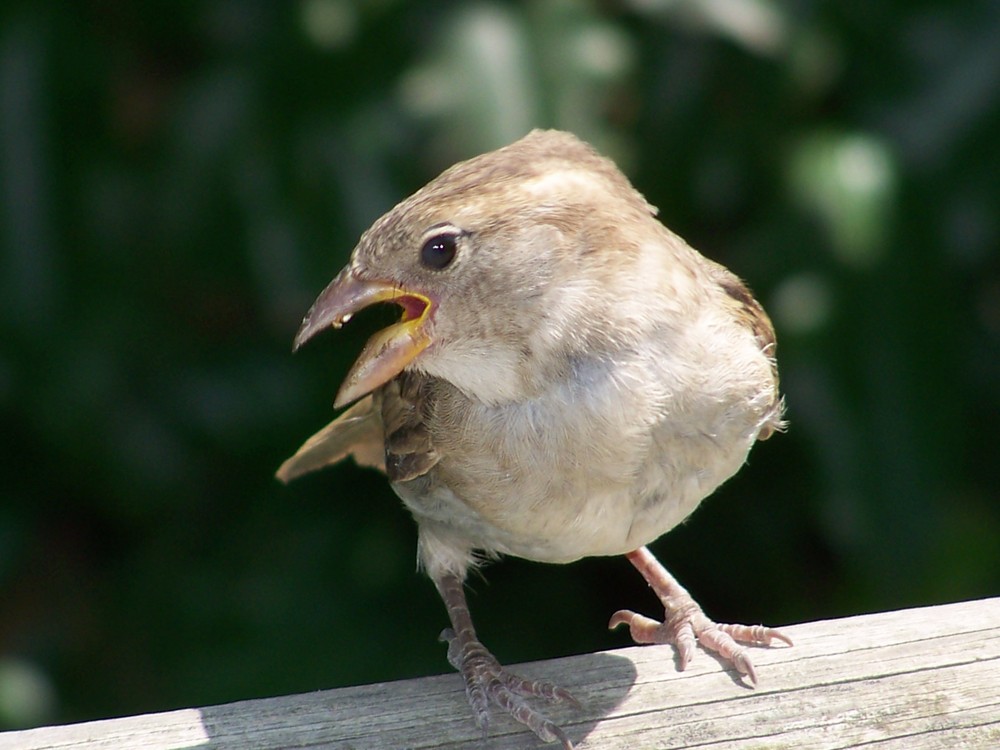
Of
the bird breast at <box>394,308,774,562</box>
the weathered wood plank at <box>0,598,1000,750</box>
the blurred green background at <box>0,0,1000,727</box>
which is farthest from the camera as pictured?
the blurred green background at <box>0,0,1000,727</box>

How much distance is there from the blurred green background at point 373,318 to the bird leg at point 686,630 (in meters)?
0.77

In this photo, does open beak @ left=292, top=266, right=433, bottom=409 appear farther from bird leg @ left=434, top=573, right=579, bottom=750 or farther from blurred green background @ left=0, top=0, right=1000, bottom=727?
blurred green background @ left=0, top=0, right=1000, bottom=727

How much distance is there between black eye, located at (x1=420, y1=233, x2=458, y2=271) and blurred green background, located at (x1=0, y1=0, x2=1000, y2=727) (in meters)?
1.38

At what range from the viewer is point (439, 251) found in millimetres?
2809

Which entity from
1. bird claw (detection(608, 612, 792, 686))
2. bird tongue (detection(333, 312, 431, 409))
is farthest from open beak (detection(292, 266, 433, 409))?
bird claw (detection(608, 612, 792, 686))

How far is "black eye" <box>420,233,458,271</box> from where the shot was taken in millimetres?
2791

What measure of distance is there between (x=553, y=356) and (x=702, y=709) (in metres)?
0.75

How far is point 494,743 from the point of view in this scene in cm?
274

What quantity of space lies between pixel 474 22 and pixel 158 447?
1741 millimetres

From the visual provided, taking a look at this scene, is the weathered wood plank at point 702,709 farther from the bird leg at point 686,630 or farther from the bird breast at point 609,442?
the bird breast at point 609,442

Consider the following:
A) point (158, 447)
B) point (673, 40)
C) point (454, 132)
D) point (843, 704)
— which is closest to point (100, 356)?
point (158, 447)

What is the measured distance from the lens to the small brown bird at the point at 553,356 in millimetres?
2824

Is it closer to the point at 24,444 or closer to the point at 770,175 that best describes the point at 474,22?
the point at 770,175

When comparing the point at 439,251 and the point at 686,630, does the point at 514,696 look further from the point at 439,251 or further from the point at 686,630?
the point at 439,251
